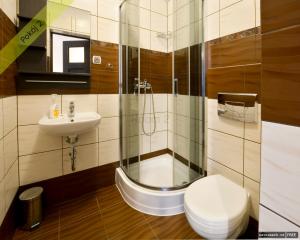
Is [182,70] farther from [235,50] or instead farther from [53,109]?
[53,109]

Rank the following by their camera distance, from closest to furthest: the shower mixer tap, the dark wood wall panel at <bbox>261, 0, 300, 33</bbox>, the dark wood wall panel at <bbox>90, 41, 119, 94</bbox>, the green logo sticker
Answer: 1. the dark wood wall panel at <bbox>261, 0, 300, 33</bbox>
2. the green logo sticker
3. the dark wood wall panel at <bbox>90, 41, 119, 94</bbox>
4. the shower mixer tap

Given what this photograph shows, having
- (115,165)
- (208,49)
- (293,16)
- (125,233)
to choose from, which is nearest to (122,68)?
(208,49)

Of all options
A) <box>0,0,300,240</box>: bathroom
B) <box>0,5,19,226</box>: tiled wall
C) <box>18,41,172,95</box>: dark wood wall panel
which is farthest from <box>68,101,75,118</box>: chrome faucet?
<box>0,5,19,226</box>: tiled wall

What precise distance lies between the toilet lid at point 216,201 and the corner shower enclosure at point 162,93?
441mm

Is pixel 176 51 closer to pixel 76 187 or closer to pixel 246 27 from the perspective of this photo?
pixel 246 27

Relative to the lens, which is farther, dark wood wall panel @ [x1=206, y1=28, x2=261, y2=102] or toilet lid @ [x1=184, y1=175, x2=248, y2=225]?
dark wood wall panel @ [x1=206, y1=28, x2=261, y2=102]

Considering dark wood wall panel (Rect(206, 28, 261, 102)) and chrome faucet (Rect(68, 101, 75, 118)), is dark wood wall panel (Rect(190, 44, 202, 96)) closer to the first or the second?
dark wood wall panel (Rect(206, 28, 261, 102))

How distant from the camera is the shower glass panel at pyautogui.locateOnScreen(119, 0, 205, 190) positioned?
1.83 meters

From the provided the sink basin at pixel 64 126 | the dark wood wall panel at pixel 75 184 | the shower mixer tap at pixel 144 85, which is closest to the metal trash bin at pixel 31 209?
the dark wood wall panel at pixel 75 184

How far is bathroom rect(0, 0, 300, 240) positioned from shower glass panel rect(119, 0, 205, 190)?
13 mm

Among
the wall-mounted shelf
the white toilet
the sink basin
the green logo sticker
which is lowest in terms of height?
the white toilet

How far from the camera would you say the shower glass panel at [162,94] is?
1827mm

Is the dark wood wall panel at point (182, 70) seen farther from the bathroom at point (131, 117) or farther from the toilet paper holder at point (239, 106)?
the toilet paper holder at point (239, 106)

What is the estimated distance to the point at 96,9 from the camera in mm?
1899
